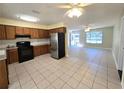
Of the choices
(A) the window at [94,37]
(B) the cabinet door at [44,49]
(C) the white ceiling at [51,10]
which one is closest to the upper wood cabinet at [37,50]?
(B) the cabinet door at [44,49]

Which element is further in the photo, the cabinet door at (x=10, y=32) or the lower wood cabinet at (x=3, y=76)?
the cabinet door at (x=10, y=32)

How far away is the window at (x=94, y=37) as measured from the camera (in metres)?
8.40

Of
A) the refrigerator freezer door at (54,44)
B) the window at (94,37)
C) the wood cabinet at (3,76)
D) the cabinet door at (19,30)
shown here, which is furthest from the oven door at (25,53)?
the window at (94,37)

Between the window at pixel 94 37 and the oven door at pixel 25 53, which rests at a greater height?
the window at pixel 94 37

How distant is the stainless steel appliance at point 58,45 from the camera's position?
4.56m

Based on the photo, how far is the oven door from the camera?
13.6 ft

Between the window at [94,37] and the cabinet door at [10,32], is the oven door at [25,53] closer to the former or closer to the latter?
the cabinet door at [10,32]

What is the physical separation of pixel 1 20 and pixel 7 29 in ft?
1.62

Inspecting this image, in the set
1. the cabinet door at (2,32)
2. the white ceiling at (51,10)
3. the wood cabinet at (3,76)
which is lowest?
the wood cabinet at (3,76)

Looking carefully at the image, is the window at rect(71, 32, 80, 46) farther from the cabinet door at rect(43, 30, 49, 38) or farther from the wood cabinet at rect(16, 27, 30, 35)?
the wood cabinet at rect(16, 27, 30, 35)

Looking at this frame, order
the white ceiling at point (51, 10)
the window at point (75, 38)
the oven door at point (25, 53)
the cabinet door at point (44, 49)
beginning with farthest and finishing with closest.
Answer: the window at point (75, 38), the cabinet door at point (44, 49), the oven door at point (25, 53), the white ceiling at point (51, 10)

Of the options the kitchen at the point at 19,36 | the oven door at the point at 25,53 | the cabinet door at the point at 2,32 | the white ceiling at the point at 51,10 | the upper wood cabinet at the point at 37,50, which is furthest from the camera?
the upper wood cabinet at the point at 37,50

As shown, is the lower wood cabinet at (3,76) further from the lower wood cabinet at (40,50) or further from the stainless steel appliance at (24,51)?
the lower wood cabinet at (40,50)

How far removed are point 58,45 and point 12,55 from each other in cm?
249
